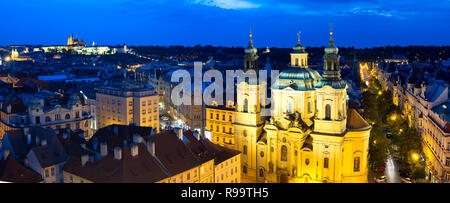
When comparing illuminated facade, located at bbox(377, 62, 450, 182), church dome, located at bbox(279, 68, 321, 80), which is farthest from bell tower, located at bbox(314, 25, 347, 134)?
illuminated facade, located at bbox(377, 62, 450, 182)

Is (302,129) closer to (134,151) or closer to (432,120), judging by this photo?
(134,151)

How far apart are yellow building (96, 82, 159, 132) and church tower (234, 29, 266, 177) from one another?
24655 mm

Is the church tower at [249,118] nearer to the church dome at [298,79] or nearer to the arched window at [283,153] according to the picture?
the church dome at [298,79]

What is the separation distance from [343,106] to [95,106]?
195 feet

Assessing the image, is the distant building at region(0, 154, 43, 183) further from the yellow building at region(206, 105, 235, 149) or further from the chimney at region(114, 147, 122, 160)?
the yellow building at region(206, 105, 235, 149)

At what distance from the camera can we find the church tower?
6109 cm

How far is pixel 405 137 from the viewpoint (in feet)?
225

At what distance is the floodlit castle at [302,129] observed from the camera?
53812 millimetres

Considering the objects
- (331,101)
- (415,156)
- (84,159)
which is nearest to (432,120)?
(415,156)

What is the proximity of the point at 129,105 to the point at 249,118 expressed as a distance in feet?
100
